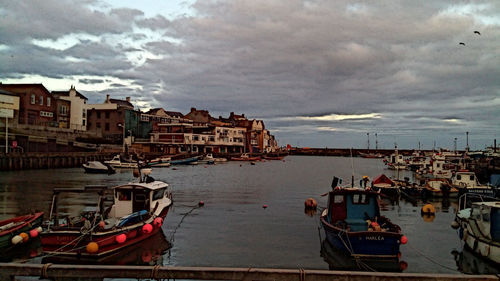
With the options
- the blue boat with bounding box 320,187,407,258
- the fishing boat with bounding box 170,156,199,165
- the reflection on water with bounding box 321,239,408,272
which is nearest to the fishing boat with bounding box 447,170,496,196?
the blue boat with bounding box 320,187,407,258

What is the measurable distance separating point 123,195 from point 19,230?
16.9ft

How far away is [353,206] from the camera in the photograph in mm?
20656

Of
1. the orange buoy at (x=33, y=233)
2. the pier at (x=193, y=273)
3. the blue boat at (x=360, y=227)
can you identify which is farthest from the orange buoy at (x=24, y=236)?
the blue boat at (x=360, y=227)

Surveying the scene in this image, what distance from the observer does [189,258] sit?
61.3ft

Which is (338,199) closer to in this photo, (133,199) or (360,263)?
(360,263)

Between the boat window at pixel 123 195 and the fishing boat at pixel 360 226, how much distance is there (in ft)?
35.6

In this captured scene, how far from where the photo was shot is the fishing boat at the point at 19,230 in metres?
17.9

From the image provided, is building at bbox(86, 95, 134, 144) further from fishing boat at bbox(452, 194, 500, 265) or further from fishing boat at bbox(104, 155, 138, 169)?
fishing boat at bbox(452, 194, 500, 265)

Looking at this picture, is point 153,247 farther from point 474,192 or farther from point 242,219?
point 474,192

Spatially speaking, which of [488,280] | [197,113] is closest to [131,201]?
[488,280]

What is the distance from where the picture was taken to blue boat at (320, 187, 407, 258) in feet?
55.7

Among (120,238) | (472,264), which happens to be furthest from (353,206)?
(120,238)

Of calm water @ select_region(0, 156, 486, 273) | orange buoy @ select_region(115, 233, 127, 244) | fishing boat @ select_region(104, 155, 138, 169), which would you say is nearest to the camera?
orange buoy @ select_region(115, 233, 127, 244)

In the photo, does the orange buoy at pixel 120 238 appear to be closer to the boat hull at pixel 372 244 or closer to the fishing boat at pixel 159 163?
the boat hull at pixel 372 244
